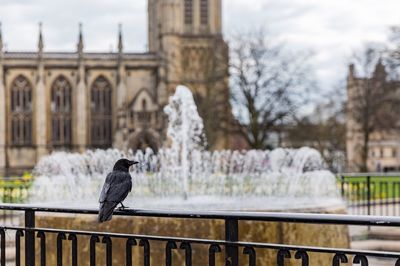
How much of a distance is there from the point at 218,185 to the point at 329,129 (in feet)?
138

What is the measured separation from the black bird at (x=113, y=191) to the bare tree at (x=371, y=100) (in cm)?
4099

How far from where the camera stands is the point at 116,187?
526 centimetres

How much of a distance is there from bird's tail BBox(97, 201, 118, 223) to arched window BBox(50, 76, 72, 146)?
62792 mm

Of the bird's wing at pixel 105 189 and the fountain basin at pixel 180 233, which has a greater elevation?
the bird's wing at pixel 105 189

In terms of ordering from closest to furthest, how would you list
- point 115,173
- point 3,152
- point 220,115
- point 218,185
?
point 115,173, point 218,185, point 220,115, point 3,152

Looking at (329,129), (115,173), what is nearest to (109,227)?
(115,173)

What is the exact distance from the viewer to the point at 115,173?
541 centimetres

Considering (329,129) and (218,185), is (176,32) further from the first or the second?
(218,185)

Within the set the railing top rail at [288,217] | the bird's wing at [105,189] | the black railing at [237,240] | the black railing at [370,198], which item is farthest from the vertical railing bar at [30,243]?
the black railing at [370,198]

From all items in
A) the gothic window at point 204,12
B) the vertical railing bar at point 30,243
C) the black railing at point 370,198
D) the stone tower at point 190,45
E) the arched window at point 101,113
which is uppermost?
the gothic window at point 204,12

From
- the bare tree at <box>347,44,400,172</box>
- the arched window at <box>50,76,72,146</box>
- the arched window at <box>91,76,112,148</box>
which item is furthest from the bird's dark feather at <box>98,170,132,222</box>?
the arched window at <box>50,76,72,146</box>

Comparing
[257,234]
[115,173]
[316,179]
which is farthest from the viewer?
[316,179]

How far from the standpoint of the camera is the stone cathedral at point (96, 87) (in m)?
65.0

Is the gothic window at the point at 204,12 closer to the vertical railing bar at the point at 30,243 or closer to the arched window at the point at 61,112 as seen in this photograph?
the arched window at the point at 61,112
